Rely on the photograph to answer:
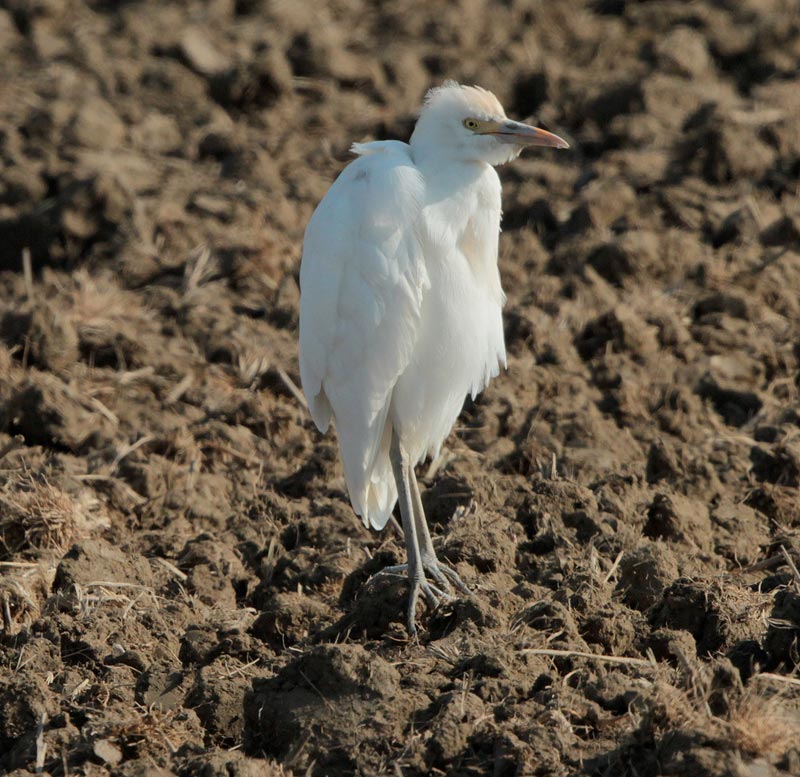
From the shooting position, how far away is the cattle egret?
5.17 metres

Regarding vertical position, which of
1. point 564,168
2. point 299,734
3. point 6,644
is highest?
point 564,168

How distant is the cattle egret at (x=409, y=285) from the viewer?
517 centimetres

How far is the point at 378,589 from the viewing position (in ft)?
17.0

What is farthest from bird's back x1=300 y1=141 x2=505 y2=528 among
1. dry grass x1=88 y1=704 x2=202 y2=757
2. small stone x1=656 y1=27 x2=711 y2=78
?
small stone x1=656 y1=27 x2=711 y2=78

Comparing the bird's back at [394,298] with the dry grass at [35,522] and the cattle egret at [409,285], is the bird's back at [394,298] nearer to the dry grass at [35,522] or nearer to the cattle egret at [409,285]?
the cattle egret at [409,285]

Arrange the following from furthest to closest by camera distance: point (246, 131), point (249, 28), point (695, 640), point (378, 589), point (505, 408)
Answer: point (249, 28)
point (246, 131)
point (505, 408)
point (378, 589)
point (695, 640)

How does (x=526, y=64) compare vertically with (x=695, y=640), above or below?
above

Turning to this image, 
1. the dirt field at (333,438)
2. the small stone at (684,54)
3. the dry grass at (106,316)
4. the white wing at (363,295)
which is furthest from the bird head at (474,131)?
the small stone at (684,54)

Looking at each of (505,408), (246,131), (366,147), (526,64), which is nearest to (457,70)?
(526,64)

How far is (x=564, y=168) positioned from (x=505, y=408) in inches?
116

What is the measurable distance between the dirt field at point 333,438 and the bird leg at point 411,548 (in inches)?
3.5

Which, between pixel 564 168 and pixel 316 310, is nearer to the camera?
pixel 316 310

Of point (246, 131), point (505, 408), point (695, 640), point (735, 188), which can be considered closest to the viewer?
point (695, 640)

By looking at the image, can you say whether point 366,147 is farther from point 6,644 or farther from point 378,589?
point 6,644
